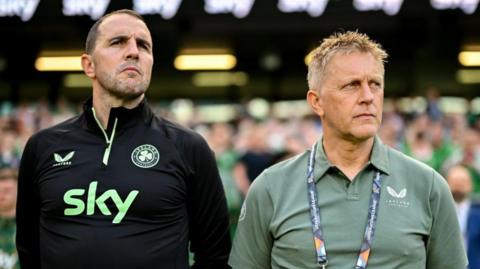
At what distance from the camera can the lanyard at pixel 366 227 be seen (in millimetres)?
3367

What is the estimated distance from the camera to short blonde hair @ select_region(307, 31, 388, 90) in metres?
3.62

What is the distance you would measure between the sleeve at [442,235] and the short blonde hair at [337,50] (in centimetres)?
58

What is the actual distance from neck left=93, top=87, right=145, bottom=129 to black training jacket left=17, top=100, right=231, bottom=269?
29mm

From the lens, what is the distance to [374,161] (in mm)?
3588

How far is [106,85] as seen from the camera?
4008mm

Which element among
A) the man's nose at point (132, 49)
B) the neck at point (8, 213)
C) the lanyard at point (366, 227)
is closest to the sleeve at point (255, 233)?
the lanyard at point (366, 227)

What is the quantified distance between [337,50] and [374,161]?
47 centimetres

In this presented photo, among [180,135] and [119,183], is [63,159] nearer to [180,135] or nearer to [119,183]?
[119,183]

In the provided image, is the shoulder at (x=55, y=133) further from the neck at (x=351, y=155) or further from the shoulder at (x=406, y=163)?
the shoulder at (x=406, y=163)

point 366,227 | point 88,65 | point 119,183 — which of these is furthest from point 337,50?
point 88,65

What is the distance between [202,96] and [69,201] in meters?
14.4

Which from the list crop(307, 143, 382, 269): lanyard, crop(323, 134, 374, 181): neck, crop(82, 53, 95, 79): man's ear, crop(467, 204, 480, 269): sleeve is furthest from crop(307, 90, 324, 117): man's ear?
crop(467, 204, 480, 269): sleeve

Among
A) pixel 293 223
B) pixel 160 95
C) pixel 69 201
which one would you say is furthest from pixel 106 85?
pixel 160 95

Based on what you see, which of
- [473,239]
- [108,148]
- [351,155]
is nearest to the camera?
[351,155]
